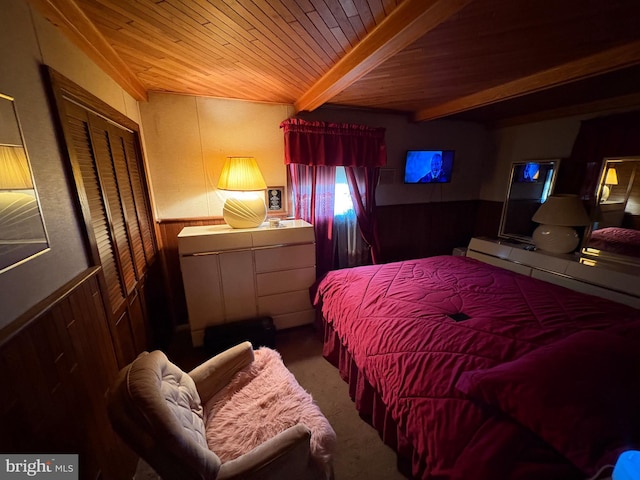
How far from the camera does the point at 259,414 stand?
1144 mm

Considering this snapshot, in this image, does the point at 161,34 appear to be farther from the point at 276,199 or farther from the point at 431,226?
the point at 431,226

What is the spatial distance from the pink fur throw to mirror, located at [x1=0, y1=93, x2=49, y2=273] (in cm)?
99

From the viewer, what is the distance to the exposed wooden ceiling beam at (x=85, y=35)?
101 cm

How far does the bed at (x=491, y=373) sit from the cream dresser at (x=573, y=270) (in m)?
0.55

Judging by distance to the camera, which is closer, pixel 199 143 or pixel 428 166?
pixel 199 143

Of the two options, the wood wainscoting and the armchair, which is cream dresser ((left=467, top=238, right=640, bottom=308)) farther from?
the armchair

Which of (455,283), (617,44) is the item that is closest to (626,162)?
(617,44)

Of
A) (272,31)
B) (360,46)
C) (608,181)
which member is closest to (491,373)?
(360,46)

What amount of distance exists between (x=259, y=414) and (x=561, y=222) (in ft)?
10.7

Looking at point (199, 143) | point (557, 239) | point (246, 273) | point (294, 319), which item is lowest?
point (294, 319)

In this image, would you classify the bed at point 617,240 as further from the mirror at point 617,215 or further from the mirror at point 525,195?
the mirror at point 525,195

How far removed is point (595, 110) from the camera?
2.48m

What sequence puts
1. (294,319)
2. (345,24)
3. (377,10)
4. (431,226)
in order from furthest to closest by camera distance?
(431,226) → (294,319) → (345,24) → (377,10)

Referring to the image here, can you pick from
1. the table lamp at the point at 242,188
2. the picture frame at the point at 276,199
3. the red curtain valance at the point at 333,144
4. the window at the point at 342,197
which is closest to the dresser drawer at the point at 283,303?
the table lamp at the point at 242,188
